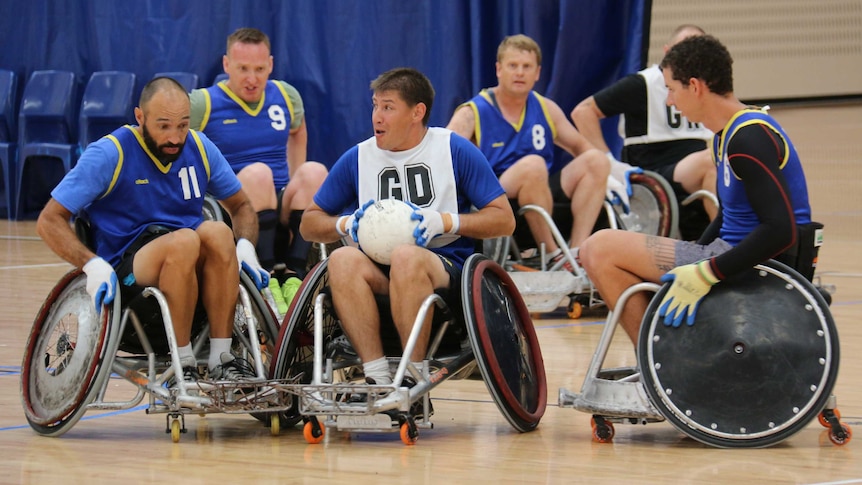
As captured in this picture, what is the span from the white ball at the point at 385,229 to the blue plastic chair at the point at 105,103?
265 inches

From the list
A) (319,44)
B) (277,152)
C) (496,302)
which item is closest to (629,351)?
(496,302)

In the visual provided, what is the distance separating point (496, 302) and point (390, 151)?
63 centimetres

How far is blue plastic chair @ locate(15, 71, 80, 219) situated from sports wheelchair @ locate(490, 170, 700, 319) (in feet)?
17.0

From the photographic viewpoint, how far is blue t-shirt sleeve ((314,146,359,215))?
172 inches

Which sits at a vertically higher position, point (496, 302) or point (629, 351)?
point (496, 302)

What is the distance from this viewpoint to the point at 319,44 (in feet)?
32.5

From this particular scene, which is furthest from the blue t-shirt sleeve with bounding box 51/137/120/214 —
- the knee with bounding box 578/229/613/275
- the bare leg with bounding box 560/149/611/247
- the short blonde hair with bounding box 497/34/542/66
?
the bare leg with bounding box 560/149/611/247

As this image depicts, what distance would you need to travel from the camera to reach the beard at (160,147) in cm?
420

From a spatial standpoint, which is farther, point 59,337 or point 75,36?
point 75,36

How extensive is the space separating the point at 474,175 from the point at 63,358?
138 cm

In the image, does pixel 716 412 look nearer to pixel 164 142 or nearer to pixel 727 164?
pixel 727 164

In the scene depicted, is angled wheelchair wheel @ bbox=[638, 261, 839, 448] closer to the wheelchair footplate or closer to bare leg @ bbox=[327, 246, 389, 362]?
bare leg @ bbox=[327, 246, 389, 362]

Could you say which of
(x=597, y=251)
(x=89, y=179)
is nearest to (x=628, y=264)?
(x=597, y=251)

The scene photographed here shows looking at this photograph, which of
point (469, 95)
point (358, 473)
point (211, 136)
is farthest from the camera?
point (469, 95)
